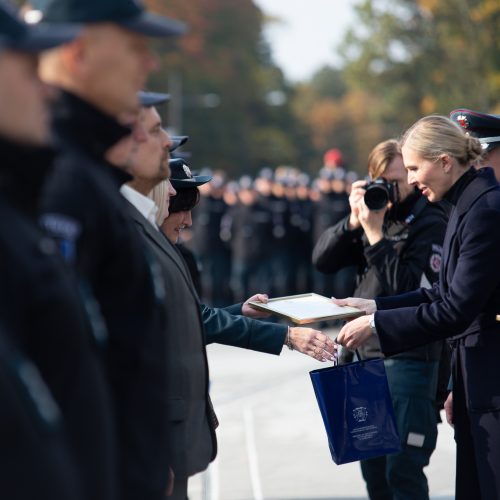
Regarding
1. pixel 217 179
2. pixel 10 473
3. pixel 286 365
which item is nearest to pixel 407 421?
pixel 10 473

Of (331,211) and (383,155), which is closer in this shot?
(383,155)

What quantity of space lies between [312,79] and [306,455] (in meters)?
126

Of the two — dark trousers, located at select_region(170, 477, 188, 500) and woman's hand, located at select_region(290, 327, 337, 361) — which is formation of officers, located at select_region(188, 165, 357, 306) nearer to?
woman's hand, located at select_region(290, 327, 337, 361)

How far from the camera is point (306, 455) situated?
26.9ft

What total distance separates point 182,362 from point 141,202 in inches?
20.4

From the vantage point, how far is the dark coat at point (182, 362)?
11.8ft

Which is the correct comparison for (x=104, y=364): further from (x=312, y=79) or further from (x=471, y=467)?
(x=312, y=79)

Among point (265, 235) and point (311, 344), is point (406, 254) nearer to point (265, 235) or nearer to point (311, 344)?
point (311, 344)

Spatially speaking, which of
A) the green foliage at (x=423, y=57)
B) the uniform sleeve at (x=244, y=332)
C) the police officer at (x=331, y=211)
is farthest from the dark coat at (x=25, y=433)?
the green foliage at (x=423, y=57)

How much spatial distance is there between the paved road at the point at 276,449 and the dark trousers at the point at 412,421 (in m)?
1.39

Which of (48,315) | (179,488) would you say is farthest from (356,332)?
(48,315)

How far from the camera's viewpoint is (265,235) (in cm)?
1936

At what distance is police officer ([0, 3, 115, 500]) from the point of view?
7.00 feet

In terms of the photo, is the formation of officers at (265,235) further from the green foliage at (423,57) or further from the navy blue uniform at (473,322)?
the green foliage at (423,57)
